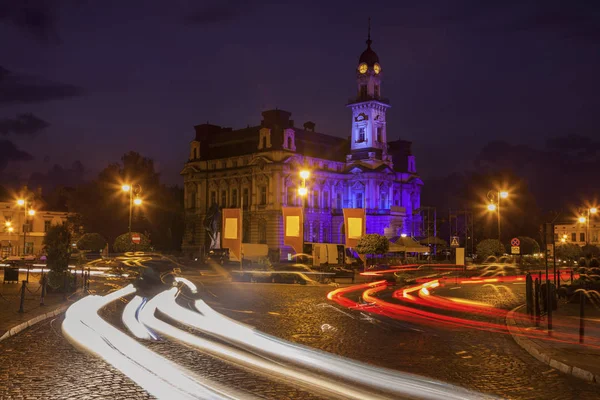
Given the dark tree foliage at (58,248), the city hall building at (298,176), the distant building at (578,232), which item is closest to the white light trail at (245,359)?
the dark tree foliage at (58,248)

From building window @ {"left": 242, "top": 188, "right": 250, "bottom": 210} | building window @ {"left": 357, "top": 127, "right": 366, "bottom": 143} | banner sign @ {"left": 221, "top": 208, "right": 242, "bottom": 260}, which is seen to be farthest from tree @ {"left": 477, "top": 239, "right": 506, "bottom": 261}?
building window @ {"left": 242, "top": 188, "right": 250, "bottom": 210}

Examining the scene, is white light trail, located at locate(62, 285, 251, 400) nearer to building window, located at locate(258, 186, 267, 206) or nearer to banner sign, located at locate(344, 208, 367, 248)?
banner sign, located at locate(344, 208, 367, 248)

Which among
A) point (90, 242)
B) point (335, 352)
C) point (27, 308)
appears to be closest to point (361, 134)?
point (90, 242)

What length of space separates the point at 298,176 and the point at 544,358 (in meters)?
72.8

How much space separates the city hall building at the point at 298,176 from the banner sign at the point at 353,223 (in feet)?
98.7

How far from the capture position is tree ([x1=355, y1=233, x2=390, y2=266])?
168ft

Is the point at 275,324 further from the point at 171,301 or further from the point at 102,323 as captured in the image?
the point at 171,301

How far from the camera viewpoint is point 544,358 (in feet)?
38.7

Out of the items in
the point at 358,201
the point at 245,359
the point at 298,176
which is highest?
the point at 298,176

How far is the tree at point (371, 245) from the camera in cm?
5128

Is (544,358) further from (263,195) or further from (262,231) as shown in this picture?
(263,195)

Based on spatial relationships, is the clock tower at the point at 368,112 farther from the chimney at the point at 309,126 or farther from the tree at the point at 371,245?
the tree at the point at 371,245

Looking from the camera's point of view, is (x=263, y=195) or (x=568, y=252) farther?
(x=263, y=195)

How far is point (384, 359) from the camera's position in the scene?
11.7 meters
